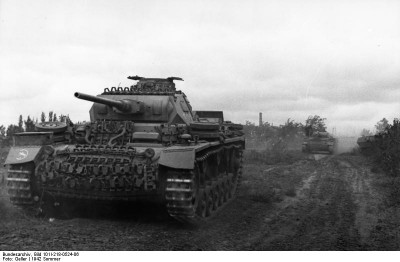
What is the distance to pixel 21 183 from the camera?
9.76 m

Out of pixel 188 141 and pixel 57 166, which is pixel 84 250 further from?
pixel 188 141

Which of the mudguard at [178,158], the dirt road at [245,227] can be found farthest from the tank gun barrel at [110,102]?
the dirt road at [245,227]

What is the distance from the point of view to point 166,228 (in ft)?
30.1

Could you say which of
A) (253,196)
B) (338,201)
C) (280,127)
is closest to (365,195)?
(338,201)

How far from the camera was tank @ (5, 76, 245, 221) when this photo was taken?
898 centimetres

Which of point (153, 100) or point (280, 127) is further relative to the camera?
point (280, 127)

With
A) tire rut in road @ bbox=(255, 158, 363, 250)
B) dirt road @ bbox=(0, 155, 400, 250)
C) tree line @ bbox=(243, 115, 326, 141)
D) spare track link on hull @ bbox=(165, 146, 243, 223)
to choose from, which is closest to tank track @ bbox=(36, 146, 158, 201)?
spare track link on hull @ bbox=(165, 146, 243, 223)

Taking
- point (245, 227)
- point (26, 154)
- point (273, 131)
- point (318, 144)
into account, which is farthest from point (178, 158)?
point (273, 131)

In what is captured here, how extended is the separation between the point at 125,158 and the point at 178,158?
99 centimetres

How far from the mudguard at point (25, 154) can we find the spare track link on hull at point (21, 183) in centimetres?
15

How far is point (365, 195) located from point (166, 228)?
7.55 m

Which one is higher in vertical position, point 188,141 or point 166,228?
point 188,141

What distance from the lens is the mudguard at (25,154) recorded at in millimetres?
9613

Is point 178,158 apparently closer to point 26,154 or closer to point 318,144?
point 26,154
